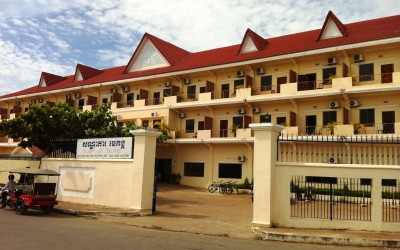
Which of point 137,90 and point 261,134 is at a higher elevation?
point 137,90

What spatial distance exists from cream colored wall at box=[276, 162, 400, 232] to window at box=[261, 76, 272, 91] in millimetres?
17354

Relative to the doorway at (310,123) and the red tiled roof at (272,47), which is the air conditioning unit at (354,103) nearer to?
the doorway at (310,123)

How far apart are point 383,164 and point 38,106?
16.4m

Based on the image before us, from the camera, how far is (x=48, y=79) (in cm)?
4484

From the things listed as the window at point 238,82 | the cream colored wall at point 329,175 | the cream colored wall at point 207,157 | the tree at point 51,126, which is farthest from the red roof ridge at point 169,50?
the cream colored wall at point 329,175

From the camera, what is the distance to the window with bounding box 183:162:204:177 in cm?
3030

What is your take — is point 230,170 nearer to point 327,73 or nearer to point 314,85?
point 314,85

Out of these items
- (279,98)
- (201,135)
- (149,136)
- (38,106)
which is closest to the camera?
(149,136)

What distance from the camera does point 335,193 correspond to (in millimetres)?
11258

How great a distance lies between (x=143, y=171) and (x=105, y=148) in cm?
250

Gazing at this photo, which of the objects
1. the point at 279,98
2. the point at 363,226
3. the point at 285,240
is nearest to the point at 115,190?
the point at 285,240

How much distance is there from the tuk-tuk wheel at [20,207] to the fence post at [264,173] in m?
7.83

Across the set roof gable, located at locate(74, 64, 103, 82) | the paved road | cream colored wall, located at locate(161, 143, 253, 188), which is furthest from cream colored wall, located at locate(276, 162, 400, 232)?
roof gable, located at locate(74, 64, 103, 82)

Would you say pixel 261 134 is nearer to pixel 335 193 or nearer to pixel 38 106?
pixel 335 193
